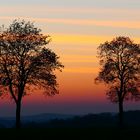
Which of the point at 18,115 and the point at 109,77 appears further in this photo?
the point at 109,77

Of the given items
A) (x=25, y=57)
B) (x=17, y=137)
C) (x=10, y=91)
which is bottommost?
(x=17, y=137)

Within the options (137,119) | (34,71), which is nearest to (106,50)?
(34,71)

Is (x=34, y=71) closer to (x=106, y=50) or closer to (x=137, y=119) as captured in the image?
(x=106, y=50)

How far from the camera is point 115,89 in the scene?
97875 mm

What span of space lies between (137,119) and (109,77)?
86.3 metres

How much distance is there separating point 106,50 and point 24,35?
64.6 ft

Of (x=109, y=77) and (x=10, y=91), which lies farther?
(x=109, y=77)

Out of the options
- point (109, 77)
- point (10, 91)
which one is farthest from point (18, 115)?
point (109, 77)

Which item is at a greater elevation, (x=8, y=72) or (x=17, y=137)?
(x=8, y=72)

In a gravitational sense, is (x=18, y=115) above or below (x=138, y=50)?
below

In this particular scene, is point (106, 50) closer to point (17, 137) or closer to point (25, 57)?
point (25, 57)

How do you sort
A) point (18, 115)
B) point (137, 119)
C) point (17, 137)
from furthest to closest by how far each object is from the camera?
point (137, 119) < point (18, 115) < point (17, 137)

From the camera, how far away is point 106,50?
9781 centimetres

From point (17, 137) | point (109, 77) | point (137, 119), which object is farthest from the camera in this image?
point (137, 119)
